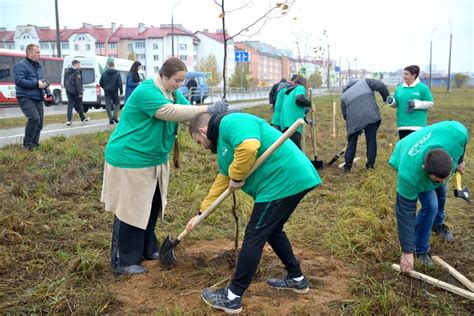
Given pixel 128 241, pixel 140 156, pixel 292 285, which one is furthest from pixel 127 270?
pixel 292 285

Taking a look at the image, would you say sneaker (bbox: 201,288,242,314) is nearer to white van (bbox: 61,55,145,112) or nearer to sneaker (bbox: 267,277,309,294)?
sneaker (bbox: 267,277,309,294)

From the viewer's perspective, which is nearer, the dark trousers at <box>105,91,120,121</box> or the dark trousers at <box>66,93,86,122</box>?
the dark trousers at <box>66,93,86,122</box>

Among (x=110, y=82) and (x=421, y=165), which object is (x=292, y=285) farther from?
(x=110, y=82)

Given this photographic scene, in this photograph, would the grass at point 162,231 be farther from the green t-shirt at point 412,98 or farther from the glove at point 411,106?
the glove at point 411,106

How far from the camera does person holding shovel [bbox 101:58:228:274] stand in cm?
314

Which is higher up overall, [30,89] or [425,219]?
[30,89]

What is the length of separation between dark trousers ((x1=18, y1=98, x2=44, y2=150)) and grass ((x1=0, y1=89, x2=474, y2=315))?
20 cm

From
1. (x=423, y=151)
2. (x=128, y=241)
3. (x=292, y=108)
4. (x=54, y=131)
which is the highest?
(x=292, y=108)

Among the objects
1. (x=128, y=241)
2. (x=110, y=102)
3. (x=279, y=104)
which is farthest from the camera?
(x=110, y=102)

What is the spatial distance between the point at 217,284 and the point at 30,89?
16.8ft

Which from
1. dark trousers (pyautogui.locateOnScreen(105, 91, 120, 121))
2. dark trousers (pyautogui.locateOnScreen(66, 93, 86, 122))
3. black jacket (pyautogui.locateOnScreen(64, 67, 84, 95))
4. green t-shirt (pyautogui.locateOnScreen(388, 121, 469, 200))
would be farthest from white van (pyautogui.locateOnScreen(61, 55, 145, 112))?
green t-shirt (pyautogui.locateOnScreen(388, 121, 469, 200))

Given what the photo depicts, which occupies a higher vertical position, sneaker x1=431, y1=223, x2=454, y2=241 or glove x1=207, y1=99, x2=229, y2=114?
glove x1=207, y1=99, x2=229, y2=114

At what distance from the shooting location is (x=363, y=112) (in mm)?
6859

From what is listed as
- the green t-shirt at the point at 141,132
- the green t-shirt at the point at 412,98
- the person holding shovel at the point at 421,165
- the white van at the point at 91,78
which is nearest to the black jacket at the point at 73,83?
the white van at the point at 91,78
